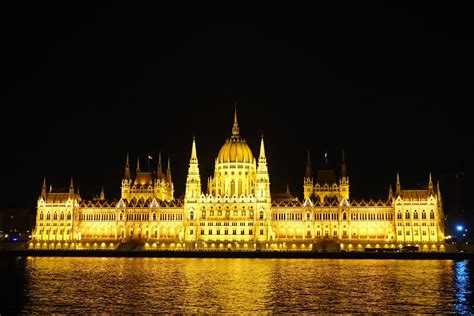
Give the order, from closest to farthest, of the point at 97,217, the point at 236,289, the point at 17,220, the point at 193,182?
the point at 236,289
the point at 193,182
the point at 97,217
the point at 17,220

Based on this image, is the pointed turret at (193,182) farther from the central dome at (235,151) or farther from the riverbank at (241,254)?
the riverbank at (241,254)

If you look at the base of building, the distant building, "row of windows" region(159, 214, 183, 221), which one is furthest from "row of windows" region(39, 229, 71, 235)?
the distant building

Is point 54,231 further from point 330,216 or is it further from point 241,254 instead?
point 330,216

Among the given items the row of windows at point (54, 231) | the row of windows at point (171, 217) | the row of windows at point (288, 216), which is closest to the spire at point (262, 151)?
the row of windows at point (288, 216)

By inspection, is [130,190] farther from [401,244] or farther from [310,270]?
[310,270]

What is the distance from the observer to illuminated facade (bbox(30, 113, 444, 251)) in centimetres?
14250

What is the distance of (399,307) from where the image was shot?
58.6m

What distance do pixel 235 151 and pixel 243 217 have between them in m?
16.5

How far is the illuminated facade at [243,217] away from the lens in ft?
468

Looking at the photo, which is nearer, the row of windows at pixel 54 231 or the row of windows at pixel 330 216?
the row of windows at pixel 330 216

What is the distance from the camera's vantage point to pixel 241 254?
418 ft

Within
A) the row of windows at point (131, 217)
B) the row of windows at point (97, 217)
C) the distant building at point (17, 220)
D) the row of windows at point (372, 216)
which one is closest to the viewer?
the row of windows at point (372, 216)

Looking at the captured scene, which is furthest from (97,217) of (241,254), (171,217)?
(241,254)

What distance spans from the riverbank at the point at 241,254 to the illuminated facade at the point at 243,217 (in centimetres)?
1174
